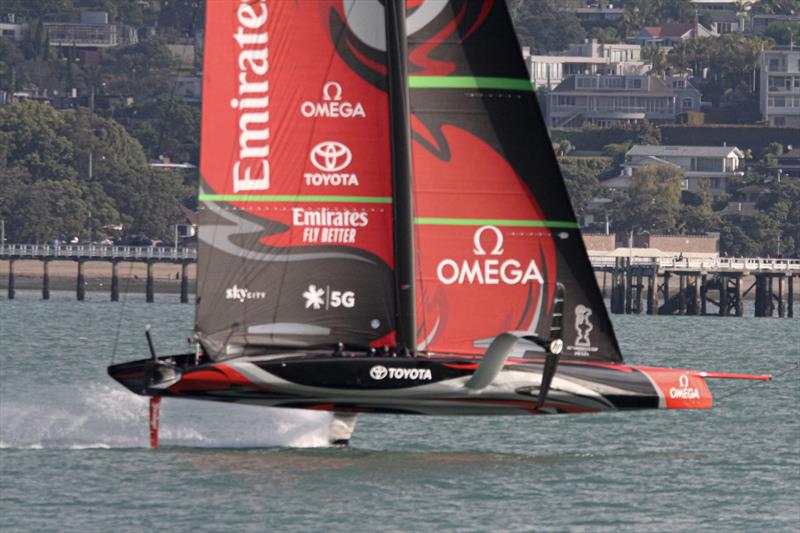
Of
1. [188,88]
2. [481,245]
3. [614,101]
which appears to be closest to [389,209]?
[481,245]

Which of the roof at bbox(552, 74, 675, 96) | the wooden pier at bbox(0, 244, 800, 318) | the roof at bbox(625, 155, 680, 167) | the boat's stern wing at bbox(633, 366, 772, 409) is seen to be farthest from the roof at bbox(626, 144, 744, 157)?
the boat's stern wing at bbox(633, 366, 772, 409)

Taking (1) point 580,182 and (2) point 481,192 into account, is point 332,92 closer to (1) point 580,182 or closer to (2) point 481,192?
(2) point 481,192

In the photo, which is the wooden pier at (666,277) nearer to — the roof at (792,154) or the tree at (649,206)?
the tree at (649,206)

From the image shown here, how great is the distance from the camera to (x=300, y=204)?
2445 centimetres

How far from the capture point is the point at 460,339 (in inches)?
971

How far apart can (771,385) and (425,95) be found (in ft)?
59.9

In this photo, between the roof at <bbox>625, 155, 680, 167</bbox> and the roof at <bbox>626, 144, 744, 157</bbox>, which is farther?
the roof at <bbox>626, 144, 744, 157</bbox>

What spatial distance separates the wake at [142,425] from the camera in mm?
26422

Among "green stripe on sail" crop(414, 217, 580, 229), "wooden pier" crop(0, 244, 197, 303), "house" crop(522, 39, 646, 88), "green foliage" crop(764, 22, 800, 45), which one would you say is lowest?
"wooden pier" crop(0, 244, 197, 303)

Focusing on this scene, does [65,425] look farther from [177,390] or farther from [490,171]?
[490,171]

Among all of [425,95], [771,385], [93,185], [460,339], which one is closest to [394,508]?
[460,339]

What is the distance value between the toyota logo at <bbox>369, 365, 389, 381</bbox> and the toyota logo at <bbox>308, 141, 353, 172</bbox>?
214 centimetres

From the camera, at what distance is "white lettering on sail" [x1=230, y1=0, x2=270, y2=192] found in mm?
24188

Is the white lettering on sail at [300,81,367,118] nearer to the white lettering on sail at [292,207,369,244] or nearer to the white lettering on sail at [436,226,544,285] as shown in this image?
the white lettering on sail at [292,207,369,244]
